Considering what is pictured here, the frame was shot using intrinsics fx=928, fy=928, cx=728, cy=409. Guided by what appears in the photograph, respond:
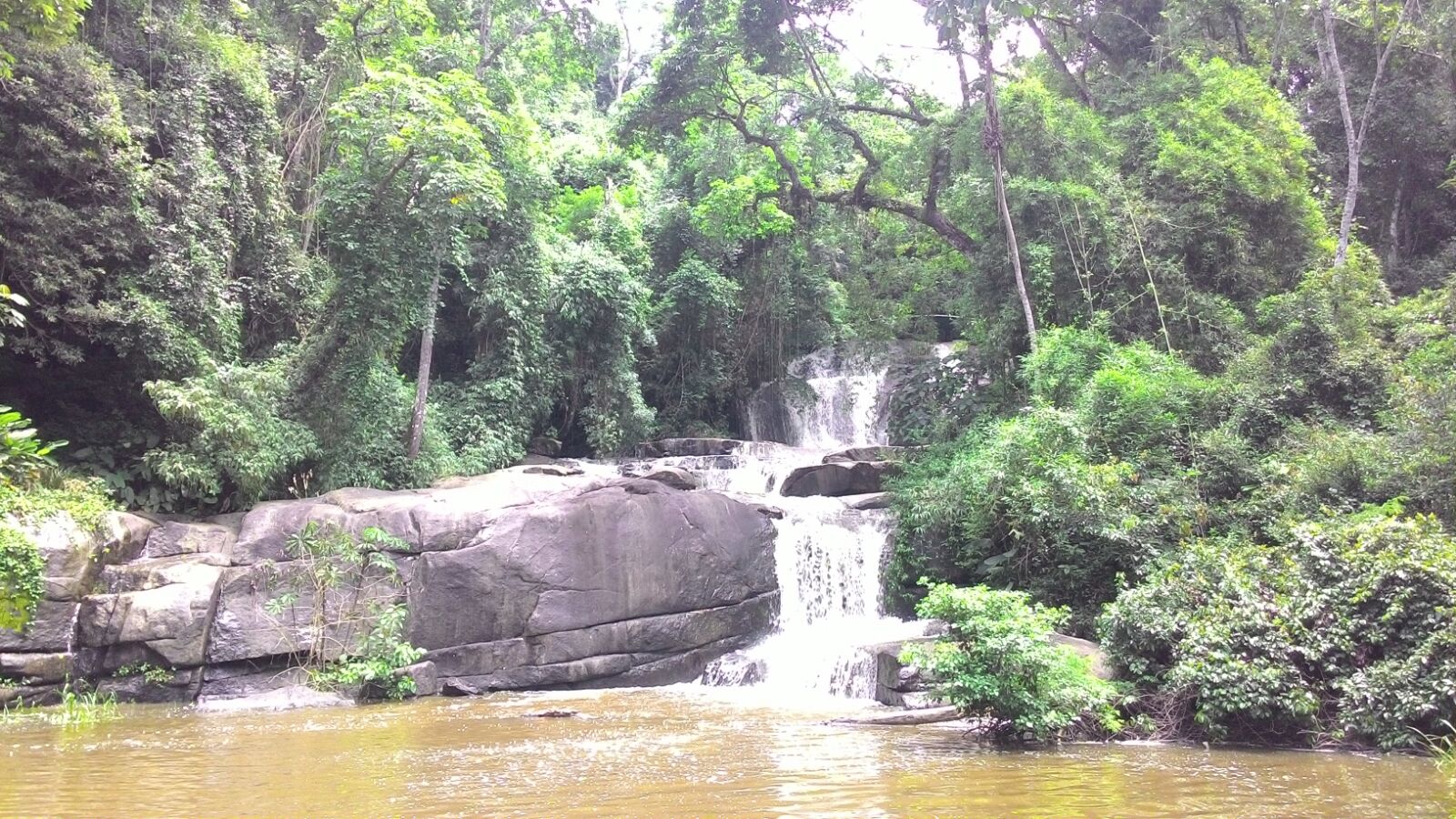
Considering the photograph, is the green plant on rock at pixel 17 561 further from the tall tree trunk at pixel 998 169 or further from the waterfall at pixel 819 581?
the tall tree trunk at pixel 998 169

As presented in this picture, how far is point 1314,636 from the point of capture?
8.97 m

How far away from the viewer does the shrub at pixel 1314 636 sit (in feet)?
27.1

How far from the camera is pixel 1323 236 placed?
19.5 metres

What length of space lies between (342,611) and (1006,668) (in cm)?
884

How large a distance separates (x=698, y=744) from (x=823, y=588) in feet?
23.3

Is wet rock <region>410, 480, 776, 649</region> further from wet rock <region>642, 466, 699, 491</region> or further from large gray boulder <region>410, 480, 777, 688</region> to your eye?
wet rock <region>642, 466, 699, 491</region>

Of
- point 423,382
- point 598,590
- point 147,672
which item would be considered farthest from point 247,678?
point 423,382

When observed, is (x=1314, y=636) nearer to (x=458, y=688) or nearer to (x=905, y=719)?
(x=905, y=719)

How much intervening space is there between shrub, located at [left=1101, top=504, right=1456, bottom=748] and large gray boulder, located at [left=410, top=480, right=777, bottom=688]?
6.15 metres

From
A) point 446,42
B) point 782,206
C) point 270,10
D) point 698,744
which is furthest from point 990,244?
point 270,10

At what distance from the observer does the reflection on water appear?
19.7ft

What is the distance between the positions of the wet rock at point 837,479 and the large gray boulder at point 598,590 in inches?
91.8

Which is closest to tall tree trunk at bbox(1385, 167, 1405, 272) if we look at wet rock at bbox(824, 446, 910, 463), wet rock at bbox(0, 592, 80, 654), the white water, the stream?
the white water

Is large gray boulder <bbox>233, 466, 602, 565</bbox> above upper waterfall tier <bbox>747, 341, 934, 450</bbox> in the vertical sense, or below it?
below
